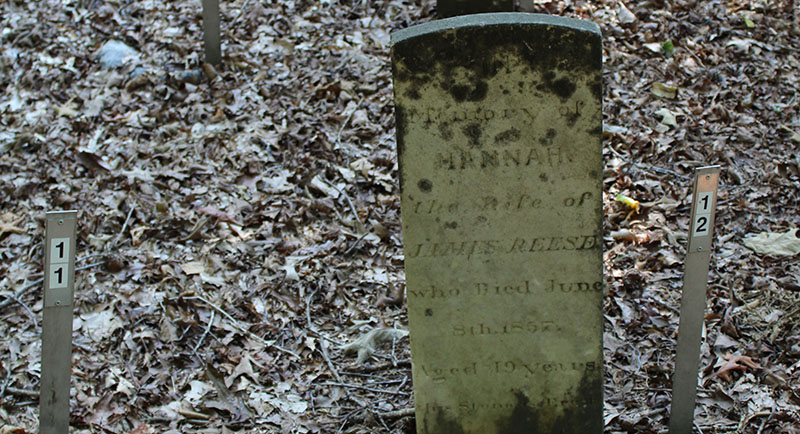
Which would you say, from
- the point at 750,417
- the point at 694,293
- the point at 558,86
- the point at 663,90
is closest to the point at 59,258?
the point at 558,86

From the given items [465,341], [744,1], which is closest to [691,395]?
[465,341]

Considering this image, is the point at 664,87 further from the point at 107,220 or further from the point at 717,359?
the point at 107,220

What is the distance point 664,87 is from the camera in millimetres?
7176

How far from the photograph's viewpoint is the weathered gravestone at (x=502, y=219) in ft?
11.1

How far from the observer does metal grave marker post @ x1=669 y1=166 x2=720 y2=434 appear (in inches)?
140

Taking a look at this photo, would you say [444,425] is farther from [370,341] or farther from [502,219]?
[370,341]

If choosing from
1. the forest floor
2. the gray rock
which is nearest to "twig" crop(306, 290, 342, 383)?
the forest floor

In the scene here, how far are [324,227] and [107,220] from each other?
1.61m

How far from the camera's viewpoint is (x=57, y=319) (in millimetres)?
3406

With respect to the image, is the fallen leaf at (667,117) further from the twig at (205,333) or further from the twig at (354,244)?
the twig at (205,333)

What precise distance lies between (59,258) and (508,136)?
77.1 inches

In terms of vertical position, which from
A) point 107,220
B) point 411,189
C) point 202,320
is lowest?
point 202,320

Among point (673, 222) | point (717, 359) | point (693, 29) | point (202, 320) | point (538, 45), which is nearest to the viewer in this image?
point (538, 45)

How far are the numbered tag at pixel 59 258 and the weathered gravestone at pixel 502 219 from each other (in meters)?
1.41
